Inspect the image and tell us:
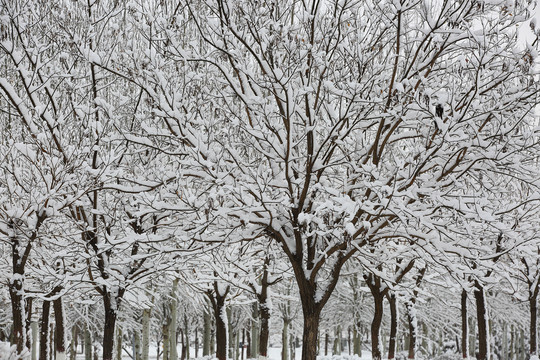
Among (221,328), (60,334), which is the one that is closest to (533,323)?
(221,328)

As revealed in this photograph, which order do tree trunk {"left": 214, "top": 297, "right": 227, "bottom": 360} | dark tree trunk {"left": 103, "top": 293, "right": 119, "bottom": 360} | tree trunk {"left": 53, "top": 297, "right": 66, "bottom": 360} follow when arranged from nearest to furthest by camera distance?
dark tree trunk {"left": 103, "top": 293, "right": 119, "bottom": 360} < tree trunk {"left": 53, "top": 297, "right": 66, "bottom": 360} < tree trunk {"left": 214, "top": 297, "right": 227, "bottom": 360}

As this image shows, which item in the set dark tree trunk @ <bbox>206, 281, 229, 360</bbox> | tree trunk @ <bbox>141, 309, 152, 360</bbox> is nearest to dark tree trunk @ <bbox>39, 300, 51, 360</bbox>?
tree trunk @ <bbox>141, 309, 152, 360</bbox>

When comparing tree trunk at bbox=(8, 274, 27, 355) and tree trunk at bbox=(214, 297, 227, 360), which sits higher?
tree trunk at bbox=(8, 274, 27, 355)

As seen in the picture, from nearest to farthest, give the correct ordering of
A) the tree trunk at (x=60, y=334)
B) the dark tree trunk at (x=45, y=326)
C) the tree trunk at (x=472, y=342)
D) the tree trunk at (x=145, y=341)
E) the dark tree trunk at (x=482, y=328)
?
the tree trunk at (x=60, y=334) < the dark tree trunk at (x=45, y=326) < the tree trunk at (x=145, y=341) < the dark tree trunk at (x=482, y=328) < the tree trunk at (x=472, y=342)

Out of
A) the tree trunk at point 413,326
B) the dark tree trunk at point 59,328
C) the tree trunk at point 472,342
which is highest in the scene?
the dark tree trunk at point 59,328

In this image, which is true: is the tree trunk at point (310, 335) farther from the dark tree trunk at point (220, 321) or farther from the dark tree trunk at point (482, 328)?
the dark tree trunk at point (482, 328)

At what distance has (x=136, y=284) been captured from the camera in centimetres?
912

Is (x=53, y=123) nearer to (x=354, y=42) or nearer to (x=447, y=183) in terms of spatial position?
(x=354, y=42)

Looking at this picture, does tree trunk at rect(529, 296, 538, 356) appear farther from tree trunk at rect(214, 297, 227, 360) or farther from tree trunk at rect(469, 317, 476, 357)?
tree trunk at rect(469, 317, 476, 357)

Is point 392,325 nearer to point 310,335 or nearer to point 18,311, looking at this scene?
point 310,335

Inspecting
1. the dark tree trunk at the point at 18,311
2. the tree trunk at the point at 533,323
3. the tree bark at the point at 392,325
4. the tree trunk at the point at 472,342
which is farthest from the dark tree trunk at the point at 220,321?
the tree trunk at the point at 472,342

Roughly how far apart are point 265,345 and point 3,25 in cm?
1010

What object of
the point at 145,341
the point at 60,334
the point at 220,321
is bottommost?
the point at 145,341

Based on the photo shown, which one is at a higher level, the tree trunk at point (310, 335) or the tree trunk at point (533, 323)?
the tree trunk at point (310, 335)
